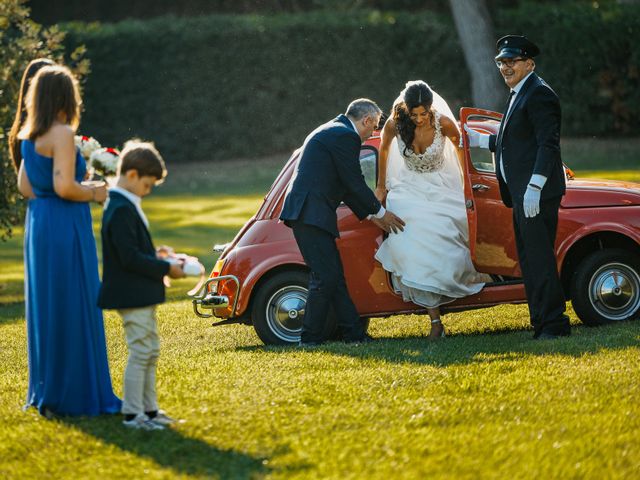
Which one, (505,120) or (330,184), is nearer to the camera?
(505,120)

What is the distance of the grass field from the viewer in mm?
5660

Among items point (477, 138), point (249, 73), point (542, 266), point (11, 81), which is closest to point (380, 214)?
point (477, 138)

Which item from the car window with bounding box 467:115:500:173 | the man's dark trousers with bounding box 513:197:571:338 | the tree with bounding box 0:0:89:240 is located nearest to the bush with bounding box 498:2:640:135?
the tree with bounding box 0:0:89:240

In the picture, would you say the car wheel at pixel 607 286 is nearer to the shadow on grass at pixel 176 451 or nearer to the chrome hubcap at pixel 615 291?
the chrome hubcap at pixel 615 291

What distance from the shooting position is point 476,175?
365 inches

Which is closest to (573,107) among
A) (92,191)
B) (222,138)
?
(222,138)

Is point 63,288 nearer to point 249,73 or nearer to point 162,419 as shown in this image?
point 162,419

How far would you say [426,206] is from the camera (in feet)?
30.2

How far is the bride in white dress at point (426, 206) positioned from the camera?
29.8 feet

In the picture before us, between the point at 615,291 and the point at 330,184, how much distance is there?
2.43m

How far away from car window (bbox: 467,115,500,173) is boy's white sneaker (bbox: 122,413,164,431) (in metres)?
3.94

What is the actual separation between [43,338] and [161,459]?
1.33 m

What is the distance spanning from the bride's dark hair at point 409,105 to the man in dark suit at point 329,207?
0.65ft

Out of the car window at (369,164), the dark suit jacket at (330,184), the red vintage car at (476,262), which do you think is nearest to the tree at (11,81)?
the red vintage car at (476,262)
